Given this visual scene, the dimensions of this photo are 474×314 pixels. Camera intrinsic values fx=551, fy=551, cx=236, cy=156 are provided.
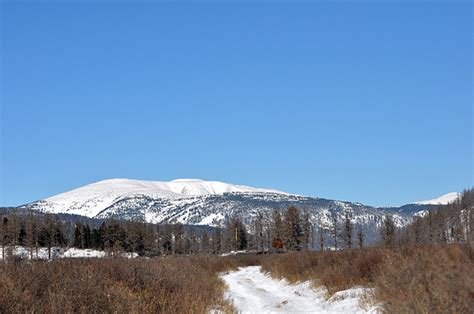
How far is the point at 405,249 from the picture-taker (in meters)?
19.1

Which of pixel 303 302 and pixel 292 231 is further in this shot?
pixel 292 231

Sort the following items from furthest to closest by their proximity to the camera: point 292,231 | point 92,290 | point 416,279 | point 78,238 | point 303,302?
1. point 78,238
2. point 292,231
3. point 303,302
4. point 416,279
5. point 92,290

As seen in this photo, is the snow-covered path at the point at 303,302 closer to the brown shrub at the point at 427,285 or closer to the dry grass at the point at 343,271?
the dry grass at the point at 343,271

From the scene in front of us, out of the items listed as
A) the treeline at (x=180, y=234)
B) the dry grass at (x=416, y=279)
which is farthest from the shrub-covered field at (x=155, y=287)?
the treeline at (x=180, y=234)

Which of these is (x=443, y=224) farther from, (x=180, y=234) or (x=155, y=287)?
(x=155, y=287)

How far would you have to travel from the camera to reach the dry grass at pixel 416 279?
10.4 metres

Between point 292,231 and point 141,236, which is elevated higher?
point 141,236

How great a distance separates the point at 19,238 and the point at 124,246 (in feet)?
70.9

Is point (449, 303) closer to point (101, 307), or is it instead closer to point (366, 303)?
point (366, 303)

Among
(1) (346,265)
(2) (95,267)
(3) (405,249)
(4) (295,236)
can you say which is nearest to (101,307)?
(2) (95,267)

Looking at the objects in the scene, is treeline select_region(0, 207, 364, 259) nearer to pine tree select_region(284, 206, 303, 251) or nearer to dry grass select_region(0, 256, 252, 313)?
pine tree select_region(284, 206, 303, 251)

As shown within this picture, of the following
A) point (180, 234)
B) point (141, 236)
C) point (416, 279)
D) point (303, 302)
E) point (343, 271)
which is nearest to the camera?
point (416, 279)

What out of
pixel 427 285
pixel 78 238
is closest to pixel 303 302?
pixel 427 285

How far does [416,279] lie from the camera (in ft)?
40.7
